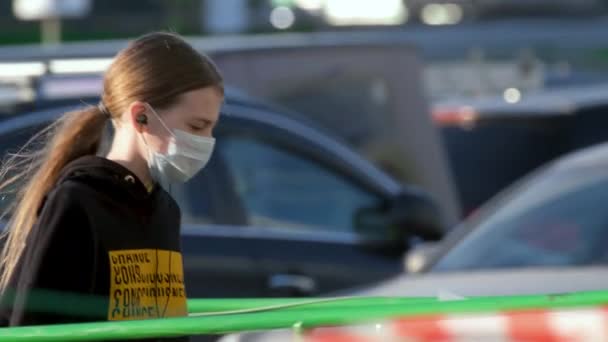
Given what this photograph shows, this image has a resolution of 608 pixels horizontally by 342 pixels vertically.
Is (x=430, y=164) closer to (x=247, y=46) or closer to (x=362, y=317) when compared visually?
(x=247, y=46)

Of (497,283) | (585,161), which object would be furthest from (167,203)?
(585,161)

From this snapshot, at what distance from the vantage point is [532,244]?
5039mm

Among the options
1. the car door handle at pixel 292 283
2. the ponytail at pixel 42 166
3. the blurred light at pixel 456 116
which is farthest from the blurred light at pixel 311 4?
the ponytail at pixel 42 166

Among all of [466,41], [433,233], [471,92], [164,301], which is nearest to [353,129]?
[433,233]

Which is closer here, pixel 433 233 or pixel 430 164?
pixel 433 233

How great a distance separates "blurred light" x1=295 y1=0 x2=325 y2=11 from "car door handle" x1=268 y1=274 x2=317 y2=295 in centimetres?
3773

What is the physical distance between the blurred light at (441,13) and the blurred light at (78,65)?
38.4 metres

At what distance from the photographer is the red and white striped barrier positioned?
228cm

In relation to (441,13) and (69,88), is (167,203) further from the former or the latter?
(441,13)

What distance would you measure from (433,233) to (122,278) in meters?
3.55

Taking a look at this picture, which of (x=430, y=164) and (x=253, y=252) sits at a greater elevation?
(x=430, y=164)

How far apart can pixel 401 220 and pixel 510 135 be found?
2842mm

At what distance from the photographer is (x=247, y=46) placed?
7457mm

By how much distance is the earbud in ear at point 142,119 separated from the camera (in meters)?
2.68
